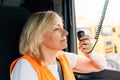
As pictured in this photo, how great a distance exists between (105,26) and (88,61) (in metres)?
0.28

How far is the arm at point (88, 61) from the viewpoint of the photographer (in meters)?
1.70

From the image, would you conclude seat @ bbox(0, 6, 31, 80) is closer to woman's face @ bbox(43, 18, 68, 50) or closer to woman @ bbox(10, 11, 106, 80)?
woman @ bbox(10, 11, 106, 80)

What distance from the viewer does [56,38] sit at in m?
1.48

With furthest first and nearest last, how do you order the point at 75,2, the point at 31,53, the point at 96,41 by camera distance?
the point at 75,2 < the point at 96,41 < the point at 31,53

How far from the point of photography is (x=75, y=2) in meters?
1.98

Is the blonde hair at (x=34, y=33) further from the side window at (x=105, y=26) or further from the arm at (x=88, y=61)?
the side window at (x=105, y=26)

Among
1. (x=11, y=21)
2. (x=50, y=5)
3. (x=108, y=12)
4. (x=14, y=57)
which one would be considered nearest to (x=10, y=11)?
(x=11, y=21)

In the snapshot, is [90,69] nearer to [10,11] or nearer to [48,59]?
[48,59]

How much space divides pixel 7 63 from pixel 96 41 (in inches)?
26.1

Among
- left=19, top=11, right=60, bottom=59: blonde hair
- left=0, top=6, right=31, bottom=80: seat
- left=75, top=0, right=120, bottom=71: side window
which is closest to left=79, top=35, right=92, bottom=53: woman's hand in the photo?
left=75, top=0, right=120, bottom=71: side window

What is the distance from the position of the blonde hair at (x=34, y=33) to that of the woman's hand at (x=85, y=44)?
267 mm

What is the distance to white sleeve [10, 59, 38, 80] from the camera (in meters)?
1.39

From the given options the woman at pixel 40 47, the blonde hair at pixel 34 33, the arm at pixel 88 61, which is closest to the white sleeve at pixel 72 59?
the arm at pixel 88 61

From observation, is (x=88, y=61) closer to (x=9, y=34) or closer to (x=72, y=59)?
(x=72, y=59)
